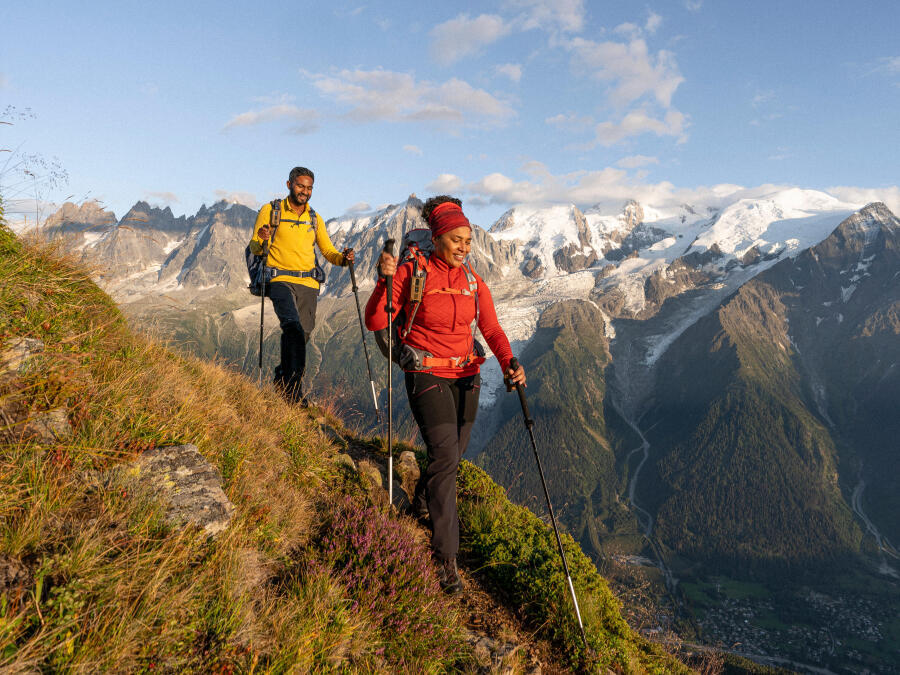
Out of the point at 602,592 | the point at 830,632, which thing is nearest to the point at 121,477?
the point at 602,592

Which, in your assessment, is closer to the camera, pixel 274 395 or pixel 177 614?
pixel 177 614

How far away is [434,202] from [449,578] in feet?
15.6

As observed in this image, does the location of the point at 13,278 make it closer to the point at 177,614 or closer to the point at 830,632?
the point at 177,614

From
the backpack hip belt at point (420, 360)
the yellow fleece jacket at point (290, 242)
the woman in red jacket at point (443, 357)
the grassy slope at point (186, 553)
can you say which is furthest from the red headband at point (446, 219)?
the yellow fleece jacket at point (290, 242)

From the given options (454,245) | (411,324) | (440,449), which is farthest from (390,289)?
(440,449)

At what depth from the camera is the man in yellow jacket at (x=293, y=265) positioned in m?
8.62

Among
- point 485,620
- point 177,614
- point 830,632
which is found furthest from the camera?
point 830,632

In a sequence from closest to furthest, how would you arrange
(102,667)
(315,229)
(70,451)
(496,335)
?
(102,667)
(70,451)
(496,335)
(315,229)

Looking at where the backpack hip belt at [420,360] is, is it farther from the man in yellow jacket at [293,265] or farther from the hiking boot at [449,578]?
the man in yellow jacket at [293,265]

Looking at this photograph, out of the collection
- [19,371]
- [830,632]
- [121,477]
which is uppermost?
[19,371]

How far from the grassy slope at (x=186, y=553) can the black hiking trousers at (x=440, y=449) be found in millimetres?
354

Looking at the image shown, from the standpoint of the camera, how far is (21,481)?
9.22 feet

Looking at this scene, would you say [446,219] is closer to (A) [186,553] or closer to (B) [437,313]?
(B) [437,313]

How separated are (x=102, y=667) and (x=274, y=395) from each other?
600 centimetres
